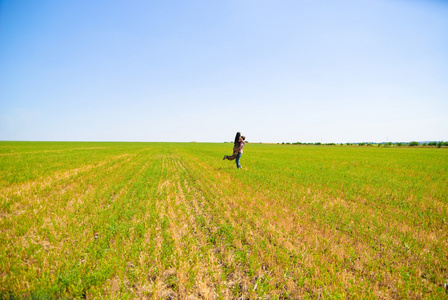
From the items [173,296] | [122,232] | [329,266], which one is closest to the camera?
[173,296]

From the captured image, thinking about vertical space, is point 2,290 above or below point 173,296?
above

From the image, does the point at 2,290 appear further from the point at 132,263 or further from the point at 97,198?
the point at 97,198

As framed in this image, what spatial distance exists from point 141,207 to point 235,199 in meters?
3.93

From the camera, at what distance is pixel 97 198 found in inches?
338

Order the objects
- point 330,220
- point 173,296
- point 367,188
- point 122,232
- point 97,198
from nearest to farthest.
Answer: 1. point 173,296
2. point 122,232
3. point 330,220
4. point 97,198
5. point 367,188

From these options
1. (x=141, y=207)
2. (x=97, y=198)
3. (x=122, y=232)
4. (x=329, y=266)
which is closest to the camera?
(x=329, y=266)

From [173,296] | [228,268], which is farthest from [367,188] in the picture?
[173,296]

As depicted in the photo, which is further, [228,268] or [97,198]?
[97,198]

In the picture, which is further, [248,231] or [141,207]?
[141,207]

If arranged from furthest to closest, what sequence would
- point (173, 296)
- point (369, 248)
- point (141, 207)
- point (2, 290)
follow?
point (141, 207)
point (369, 248)
point (173, 296)
point (2, 290)

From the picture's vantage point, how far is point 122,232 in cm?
541

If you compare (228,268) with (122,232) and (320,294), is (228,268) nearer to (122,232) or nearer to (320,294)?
(320,294)

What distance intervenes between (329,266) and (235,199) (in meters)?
4.90

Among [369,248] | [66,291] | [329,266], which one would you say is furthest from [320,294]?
[66,291]
